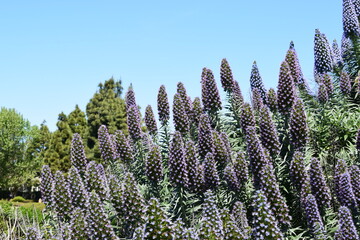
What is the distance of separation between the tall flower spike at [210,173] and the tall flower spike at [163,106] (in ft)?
8.83

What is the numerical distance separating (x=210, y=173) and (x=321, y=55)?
7.25 meters

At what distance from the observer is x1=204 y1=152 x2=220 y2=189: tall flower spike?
6.04 meters

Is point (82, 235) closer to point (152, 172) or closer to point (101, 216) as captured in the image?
point (101, 216)

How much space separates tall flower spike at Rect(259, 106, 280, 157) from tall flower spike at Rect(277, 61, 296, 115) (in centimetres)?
103

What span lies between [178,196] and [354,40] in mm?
9407

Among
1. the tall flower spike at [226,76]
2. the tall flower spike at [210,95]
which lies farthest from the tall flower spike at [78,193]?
the tall flower spike at [226,76]

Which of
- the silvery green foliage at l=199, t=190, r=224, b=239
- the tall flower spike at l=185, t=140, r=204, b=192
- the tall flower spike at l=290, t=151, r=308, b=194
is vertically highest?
the tall flower spike at l=185, t=140, r=204, b=192

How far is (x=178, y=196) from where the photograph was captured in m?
6.37

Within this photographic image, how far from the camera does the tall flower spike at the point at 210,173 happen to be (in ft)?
19.8

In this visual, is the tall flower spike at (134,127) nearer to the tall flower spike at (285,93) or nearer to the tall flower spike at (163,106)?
the tall flower spike at (163,106)

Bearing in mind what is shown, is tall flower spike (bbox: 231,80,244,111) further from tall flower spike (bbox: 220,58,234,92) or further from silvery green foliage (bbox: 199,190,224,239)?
silvery green foliage (bbox: 199,190,224,239)

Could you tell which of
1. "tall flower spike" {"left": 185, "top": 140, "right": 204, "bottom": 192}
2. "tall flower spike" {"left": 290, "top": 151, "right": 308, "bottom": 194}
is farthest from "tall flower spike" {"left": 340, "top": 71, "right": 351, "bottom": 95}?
"tall flower spike" {"left": 185, "top": 140, "right": 204, "bottom": 192}

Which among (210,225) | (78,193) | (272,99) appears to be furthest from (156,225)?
(272,99)

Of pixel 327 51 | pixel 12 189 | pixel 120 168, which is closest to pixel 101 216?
pixel 120 168
